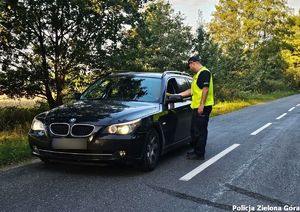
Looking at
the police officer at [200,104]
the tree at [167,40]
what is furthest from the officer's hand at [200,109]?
the tree at [167,40]

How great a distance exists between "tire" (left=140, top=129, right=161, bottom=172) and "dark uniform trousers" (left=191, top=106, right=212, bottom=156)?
3.17ft

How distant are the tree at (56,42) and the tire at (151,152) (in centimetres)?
668

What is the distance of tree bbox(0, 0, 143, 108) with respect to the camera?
12.5m

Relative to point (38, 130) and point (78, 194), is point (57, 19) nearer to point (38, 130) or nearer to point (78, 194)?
point (38, 130)

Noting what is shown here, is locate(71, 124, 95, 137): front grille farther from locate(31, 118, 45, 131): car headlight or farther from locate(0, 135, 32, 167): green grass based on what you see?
locate(0, 135, 32, 167): green grass

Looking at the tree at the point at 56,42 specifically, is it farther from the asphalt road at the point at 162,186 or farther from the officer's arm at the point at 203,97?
the asphalt road at the point at 162,186

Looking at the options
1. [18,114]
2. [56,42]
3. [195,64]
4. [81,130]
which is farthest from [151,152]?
[18,114]

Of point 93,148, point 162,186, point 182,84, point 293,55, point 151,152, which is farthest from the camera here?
point 293,55

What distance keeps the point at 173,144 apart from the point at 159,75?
1343 mm

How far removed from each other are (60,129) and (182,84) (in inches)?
129

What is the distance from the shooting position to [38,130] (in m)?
6.24

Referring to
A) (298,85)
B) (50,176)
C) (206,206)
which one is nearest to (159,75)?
(50,176)

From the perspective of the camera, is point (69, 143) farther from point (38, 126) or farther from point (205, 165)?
point (205, 165)

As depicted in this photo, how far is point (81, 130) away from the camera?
5.87 m
